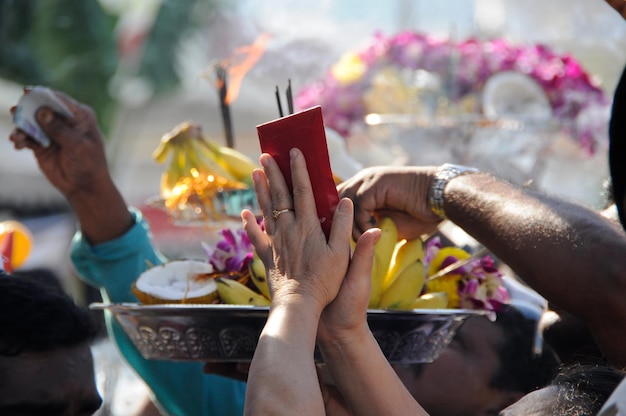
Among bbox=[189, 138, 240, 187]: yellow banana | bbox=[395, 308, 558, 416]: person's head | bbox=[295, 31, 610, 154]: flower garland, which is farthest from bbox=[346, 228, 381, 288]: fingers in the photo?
bbox=[295, 31, 610, 154]: flower garland

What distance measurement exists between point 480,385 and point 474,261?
0.61 meters

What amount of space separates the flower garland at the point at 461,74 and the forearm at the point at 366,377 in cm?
285

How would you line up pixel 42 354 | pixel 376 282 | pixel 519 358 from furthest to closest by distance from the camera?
1. pixel 519 358
2. pixel 376 282
3. pixel 42 354

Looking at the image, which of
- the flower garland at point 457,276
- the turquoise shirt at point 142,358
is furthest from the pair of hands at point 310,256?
the turquoise shirt at point 142,358

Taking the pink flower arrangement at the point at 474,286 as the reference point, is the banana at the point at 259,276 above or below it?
above

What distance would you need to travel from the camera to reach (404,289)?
192 centimetres

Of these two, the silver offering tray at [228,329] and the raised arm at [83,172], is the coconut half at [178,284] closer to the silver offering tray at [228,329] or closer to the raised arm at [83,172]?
the silver offering tray at [228,329]

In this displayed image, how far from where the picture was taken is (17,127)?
2.48 m

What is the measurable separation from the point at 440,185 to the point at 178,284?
668mm

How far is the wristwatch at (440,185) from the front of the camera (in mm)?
2000

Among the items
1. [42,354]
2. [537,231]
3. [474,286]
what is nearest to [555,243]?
[537,231]

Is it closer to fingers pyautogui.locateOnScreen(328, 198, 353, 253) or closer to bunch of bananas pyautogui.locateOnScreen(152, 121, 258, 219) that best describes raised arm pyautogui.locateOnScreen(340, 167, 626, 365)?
fingers pyautogui.locateOnScreen(328, 198, 353, 253)

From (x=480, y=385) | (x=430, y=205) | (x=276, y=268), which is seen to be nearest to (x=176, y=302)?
(x=276, y=268)

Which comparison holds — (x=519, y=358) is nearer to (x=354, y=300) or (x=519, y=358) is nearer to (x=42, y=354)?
(x=354, y=300)
